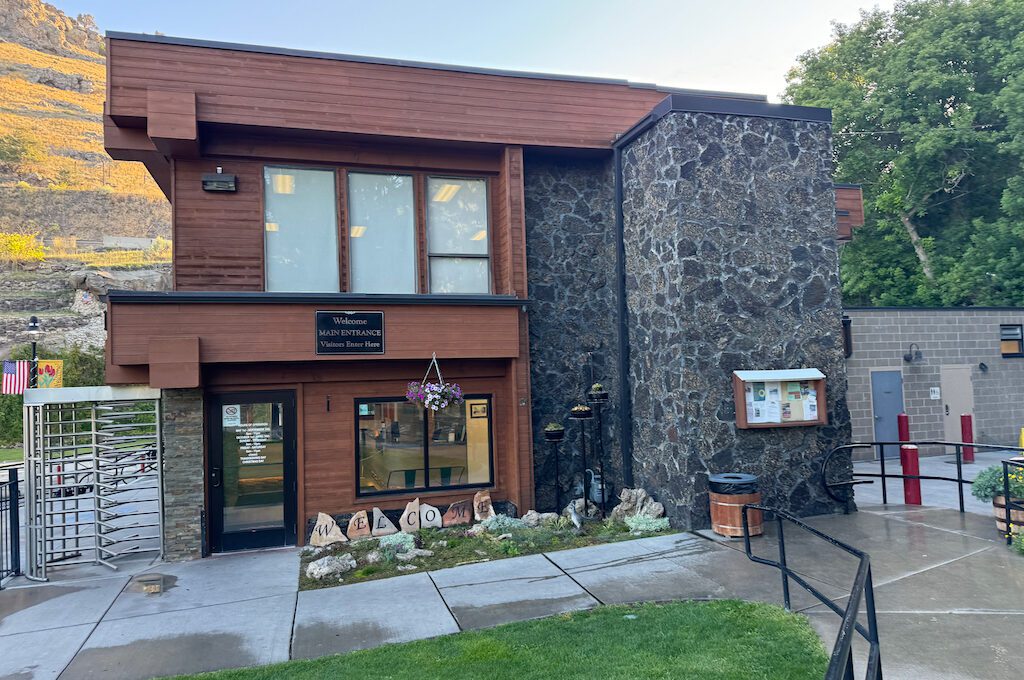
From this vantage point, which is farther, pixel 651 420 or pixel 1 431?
pixel 1 431

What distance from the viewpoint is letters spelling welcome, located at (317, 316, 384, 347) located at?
9.01m

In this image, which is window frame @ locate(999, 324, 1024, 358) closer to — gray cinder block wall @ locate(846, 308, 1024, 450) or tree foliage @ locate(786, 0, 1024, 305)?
gray cinder block wall @ locate(846, 308, 1024, 450)

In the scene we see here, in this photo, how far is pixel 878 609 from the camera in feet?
18.6

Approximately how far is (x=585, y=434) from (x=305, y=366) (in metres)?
4.80

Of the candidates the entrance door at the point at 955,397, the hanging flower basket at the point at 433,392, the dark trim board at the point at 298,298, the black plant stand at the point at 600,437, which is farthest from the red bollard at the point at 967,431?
the hanging flower basket at the point at 433,392

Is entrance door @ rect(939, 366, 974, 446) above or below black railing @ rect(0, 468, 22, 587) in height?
above

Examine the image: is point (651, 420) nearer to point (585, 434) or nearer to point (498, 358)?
point (585, 434)

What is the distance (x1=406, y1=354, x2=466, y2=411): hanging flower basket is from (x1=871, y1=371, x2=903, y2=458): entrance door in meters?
10.7

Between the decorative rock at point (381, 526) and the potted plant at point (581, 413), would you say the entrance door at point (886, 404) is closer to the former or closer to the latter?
the potted plant at point (581, 413)

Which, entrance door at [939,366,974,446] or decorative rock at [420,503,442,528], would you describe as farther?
entrance door at [939,366,974,446]

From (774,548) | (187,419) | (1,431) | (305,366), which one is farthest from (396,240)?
(1,431)

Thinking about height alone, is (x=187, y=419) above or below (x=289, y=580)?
above

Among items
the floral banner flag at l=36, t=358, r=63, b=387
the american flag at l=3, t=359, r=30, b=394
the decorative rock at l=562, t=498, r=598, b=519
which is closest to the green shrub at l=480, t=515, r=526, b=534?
the decorative rock at l=562, t=498, r=598, b=519

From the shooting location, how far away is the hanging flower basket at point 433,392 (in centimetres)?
950
